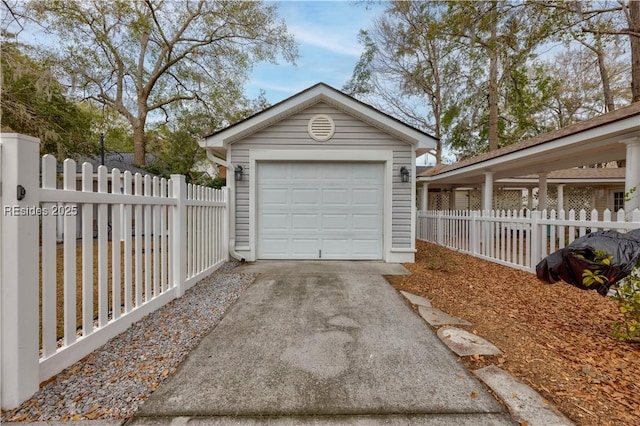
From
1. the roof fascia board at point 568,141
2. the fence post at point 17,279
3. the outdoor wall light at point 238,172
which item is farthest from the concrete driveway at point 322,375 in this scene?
the roof fascia board at point 568,141

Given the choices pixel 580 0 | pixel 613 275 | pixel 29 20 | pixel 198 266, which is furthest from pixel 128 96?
pixel 613 275

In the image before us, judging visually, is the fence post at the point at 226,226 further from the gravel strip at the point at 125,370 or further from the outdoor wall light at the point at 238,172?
the gravel strip at the point at 125,370

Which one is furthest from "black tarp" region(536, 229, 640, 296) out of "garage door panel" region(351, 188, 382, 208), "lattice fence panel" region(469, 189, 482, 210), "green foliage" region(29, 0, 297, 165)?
"green foliage" region(29, 0, 297, 165)

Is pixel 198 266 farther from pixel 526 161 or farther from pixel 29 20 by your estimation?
pixel 29 20

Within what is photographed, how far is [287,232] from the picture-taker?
6586 mm

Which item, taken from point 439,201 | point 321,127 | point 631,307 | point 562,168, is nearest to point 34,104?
point 321,127

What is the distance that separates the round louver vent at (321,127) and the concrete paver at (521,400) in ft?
16.8

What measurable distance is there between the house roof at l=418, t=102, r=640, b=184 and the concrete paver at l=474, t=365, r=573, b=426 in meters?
4.22

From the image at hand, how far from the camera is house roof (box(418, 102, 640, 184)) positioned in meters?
4.54

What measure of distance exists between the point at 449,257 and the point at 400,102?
14964 mm

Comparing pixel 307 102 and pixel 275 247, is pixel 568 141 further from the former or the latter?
pixel 275 247

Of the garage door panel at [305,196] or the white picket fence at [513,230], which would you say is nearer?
the white picket fence at [513,230]

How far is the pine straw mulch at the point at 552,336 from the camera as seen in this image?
6.45 feet

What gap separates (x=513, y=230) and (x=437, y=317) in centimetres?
382
